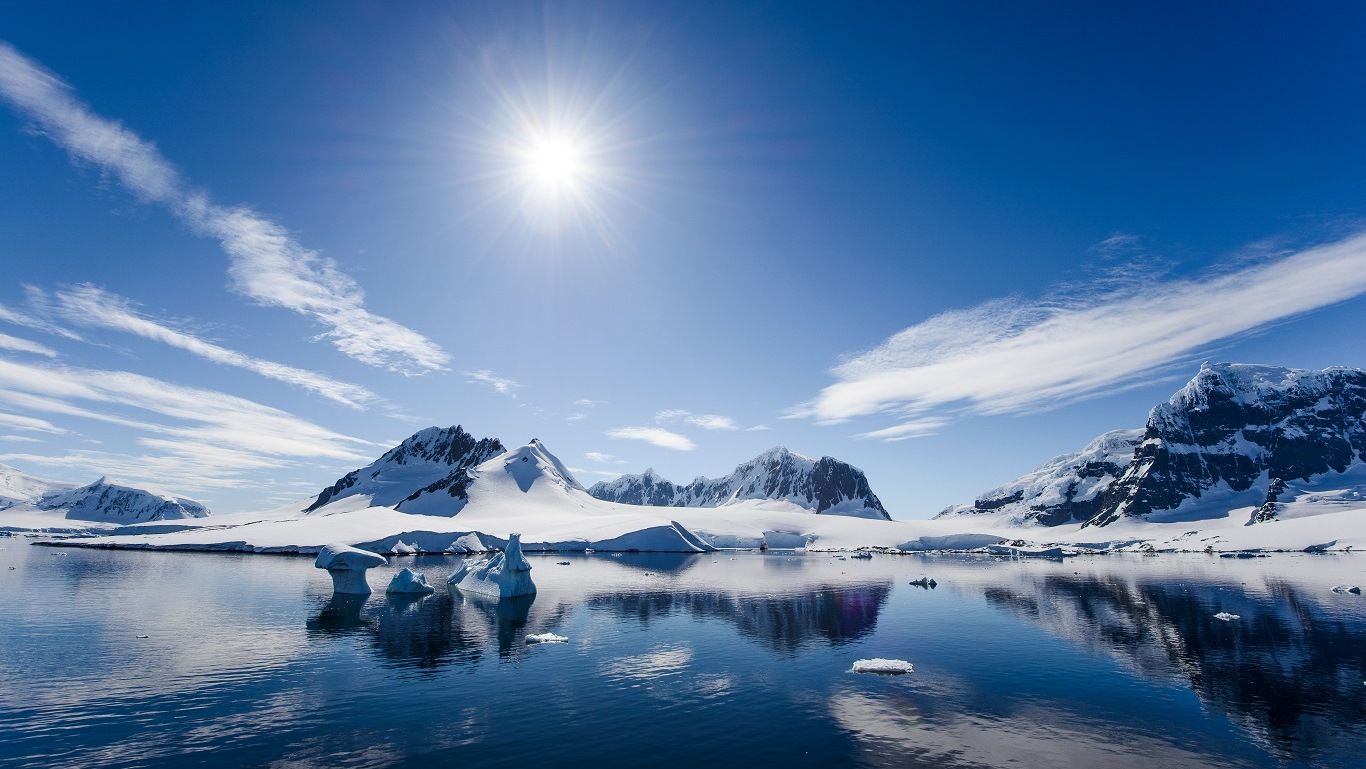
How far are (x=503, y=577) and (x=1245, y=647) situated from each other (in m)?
68.6

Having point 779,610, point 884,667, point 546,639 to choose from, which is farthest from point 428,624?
point 884,667

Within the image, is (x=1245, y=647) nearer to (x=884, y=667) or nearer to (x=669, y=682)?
(x=884, y=667)

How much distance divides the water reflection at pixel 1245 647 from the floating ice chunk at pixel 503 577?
182 ft

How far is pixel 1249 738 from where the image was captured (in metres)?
26.1

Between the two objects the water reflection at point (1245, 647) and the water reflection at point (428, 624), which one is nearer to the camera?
the water reflection at point (1245, 647)

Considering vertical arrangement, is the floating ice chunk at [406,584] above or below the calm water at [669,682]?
above

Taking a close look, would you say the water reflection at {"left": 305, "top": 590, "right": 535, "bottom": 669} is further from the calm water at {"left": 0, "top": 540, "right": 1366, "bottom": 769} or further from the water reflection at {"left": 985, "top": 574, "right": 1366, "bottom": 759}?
the water reflection at {"left": 985, "top": 574, "right": 1366, "bottom": 759}

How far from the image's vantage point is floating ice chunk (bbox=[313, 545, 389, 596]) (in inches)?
2849

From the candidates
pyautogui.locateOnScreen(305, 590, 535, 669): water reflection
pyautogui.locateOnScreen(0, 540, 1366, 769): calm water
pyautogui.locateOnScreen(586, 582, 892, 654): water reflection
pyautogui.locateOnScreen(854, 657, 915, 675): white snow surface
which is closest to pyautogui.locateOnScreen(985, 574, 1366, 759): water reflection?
pyautogui.locateOnScreen(0, 540, 1366, 769): calm water

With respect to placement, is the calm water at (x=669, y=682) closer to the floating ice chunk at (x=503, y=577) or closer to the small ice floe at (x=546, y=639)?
the small ice floe at (x=546, y=639)

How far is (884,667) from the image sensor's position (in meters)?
37.3

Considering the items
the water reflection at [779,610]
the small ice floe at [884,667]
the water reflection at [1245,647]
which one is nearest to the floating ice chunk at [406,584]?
the water reflection at [779,610]

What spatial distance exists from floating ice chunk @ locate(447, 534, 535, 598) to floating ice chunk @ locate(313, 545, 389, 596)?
37.4ft

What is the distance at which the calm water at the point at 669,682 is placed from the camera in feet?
80.4
